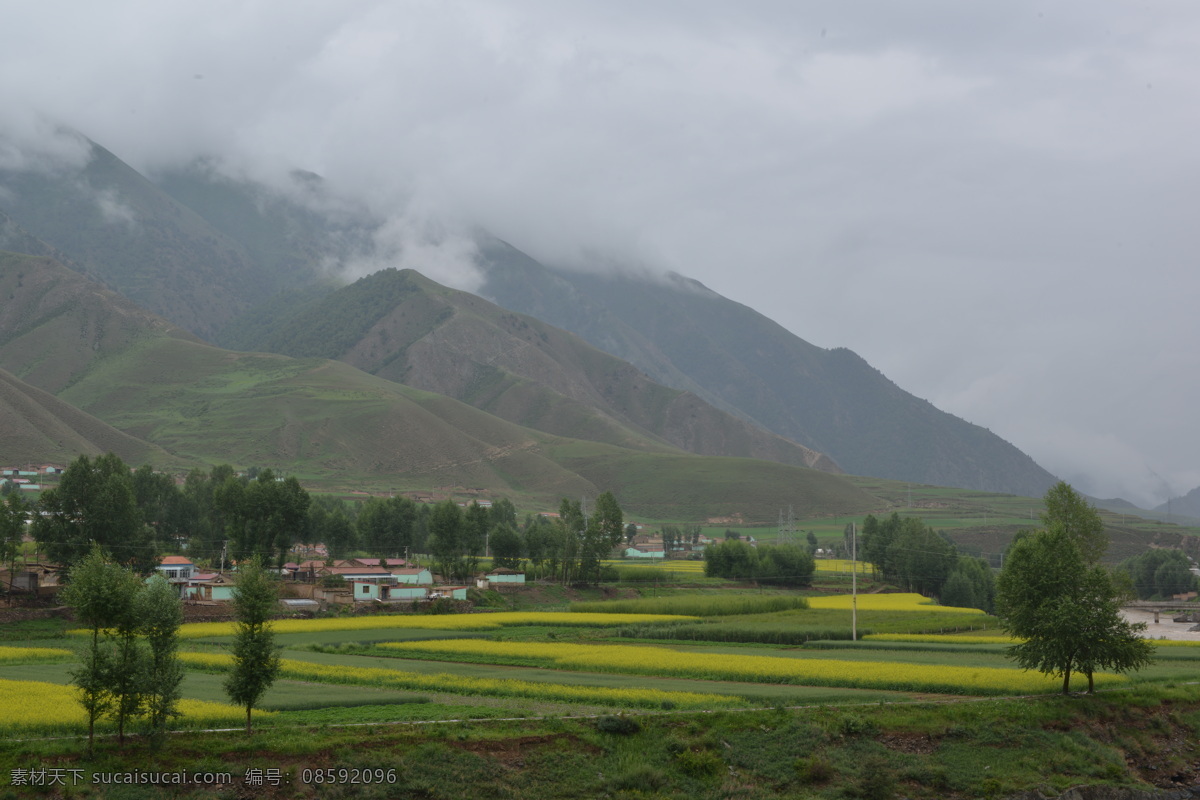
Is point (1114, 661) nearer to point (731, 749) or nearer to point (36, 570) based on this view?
point (731, 749)

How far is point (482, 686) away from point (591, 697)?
6.73m

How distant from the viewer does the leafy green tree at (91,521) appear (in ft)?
322

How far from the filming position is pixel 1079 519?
87.4 meters

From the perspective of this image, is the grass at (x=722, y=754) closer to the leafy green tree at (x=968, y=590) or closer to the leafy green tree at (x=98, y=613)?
the leafy green tree at (x=98, y=613)

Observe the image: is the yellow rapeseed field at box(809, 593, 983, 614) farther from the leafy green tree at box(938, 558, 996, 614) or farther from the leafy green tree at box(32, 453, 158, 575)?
the leafy green tree at box(32, 453, 158, 575)

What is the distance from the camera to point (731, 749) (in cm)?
4000

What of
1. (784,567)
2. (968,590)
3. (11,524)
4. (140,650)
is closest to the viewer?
(140,650)

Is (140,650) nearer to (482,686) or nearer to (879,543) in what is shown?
(482,686)

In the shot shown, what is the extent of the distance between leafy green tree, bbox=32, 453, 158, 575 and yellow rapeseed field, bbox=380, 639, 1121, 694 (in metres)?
42.9

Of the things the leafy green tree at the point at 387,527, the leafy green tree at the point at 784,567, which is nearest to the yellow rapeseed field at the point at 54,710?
the leafy green tree at the point at 387,527

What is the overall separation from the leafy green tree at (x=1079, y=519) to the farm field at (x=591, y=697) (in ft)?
38.4

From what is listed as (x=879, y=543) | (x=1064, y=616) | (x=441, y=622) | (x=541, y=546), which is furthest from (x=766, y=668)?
(x=879, y=543)

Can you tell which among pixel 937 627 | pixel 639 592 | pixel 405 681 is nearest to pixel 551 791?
pixel 405 681

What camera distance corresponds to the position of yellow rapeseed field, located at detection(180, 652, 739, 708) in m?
47.2
